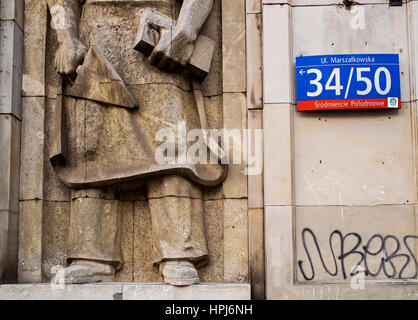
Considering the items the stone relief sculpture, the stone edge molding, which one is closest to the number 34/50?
the stone relief sculpture

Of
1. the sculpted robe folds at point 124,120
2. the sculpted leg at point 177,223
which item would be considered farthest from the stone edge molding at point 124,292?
the sculpted robe folds at point 124,120

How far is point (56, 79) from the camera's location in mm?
8461

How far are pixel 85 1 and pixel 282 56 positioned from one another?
232 centimetres

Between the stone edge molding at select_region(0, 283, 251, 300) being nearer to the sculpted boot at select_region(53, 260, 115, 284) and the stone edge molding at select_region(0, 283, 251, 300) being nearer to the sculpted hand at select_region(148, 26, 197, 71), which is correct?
the sculpted boot at select_region(53, 260, 115, 284)

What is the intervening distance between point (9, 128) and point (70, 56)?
1.01 m

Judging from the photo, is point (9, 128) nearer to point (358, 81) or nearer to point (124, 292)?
point (124, 292)

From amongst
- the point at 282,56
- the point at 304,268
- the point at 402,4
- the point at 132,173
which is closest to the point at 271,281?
the point at 304,268

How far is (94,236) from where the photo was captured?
25.7ft

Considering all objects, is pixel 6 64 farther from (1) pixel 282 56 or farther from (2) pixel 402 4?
(2) pixel 402 4

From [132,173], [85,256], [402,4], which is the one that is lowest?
[85,256]

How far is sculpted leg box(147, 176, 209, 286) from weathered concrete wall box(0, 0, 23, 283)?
146 cm

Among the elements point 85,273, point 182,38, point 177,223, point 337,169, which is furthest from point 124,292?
point 182,38

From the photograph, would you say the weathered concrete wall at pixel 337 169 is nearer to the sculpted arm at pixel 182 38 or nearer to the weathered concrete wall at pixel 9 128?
the sculpted arm at pixel 182 38
